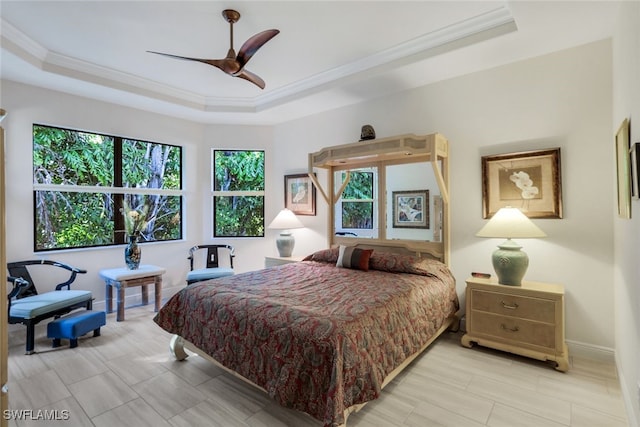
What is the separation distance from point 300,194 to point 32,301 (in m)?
3.30

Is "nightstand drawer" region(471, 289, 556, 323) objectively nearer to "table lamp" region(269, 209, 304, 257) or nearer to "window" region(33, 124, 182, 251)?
"table lamp" region(269, 209, 304, 257)

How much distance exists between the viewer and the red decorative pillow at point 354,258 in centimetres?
341

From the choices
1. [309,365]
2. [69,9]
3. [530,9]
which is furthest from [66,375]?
[530,9]

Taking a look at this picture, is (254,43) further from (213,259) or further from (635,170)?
(213,259)

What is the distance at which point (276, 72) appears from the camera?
3.76m

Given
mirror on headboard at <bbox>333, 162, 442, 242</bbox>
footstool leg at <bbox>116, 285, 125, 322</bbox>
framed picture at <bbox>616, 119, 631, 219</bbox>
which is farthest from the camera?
footstool leg at <bbox>116, 285, 125, 322</bbox>

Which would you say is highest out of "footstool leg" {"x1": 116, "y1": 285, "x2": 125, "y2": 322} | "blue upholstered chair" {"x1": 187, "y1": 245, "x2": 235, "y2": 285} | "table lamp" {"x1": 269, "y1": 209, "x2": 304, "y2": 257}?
"table lamp" {"x1": 269, "y1": 209, "x2": 304, "y2": 257}

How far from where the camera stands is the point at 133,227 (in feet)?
13.9

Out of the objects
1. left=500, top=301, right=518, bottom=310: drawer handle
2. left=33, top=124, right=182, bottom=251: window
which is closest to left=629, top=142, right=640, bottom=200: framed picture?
left=500, top=301, right=518, bottom=310: drawer handle

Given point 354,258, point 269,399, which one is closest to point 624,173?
point 354,258

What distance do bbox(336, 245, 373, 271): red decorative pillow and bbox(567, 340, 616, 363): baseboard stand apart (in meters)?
1.96

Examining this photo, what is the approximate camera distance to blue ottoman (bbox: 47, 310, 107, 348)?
293 cm

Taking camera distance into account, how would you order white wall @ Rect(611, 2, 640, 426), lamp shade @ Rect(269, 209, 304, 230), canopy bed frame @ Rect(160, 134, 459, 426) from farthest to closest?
lamp shade @ Rect(269, 209, 304, 230) < canopy bed frame @ Rect(160, 134, 459, 426) < white wall @ Rect(611, 2, 640, 426)

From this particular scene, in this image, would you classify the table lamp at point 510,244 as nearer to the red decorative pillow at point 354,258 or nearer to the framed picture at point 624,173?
the framed picture at point 624,173
